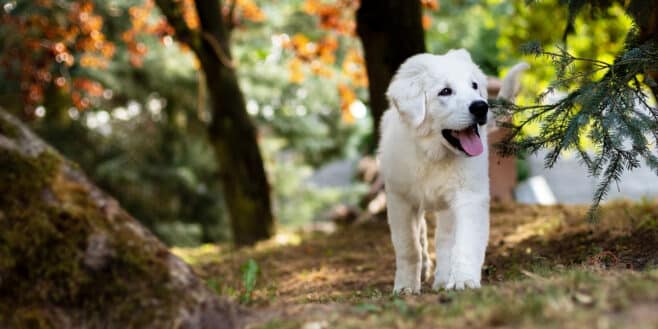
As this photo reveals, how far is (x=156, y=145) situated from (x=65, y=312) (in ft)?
44.3

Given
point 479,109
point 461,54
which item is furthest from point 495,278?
point 461,54

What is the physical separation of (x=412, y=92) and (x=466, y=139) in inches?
17.0

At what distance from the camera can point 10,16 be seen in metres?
13.3

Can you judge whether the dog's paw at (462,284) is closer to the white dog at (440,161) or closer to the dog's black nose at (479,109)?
the white dog at (440,161)

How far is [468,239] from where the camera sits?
4410 millimetres

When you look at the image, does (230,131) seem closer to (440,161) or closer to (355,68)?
(440,161)

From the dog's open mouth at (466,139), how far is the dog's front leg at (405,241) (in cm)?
60

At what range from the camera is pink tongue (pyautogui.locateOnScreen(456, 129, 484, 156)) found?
179 inches

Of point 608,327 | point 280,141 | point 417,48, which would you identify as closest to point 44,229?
point 608,327

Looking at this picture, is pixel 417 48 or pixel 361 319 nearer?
pixel 361 319

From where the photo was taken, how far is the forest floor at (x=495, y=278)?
2854 millimetres

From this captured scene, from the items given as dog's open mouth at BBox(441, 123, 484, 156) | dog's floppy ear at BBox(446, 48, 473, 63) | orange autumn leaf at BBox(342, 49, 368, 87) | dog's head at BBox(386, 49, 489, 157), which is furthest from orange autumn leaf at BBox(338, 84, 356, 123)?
dog's open mouth at BBox(441, 123, 484, 156)

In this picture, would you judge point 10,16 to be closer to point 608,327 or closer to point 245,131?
point 245,131

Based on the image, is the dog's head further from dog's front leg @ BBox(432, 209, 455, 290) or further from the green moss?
the green moss
